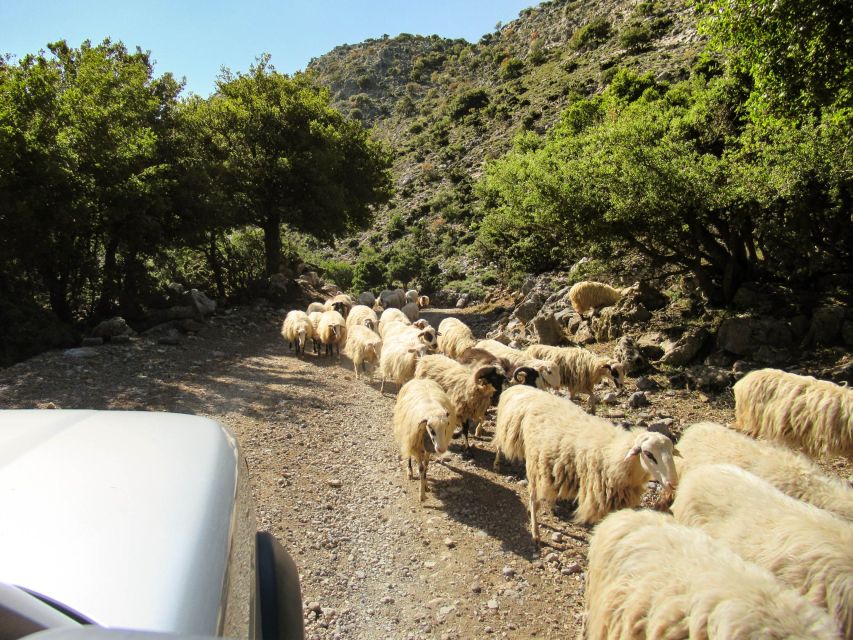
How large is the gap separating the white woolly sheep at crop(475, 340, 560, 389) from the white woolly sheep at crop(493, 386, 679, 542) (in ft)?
6.61

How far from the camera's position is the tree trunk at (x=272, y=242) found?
21.0m

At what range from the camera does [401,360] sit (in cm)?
955

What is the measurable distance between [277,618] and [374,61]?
93626mm

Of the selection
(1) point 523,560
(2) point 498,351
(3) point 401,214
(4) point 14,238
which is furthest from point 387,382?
(3) point 401,214

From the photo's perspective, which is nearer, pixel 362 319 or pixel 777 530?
pixel 777 530

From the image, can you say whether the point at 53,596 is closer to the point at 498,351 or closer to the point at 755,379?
the point at 755,379


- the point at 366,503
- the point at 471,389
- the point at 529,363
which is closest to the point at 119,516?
the point at 366,503

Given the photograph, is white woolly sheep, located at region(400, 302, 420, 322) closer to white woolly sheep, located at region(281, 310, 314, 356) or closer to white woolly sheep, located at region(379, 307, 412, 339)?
white woolly sheep, located at region(379, 307, 412, 339)

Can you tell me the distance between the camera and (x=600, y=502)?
4.89m

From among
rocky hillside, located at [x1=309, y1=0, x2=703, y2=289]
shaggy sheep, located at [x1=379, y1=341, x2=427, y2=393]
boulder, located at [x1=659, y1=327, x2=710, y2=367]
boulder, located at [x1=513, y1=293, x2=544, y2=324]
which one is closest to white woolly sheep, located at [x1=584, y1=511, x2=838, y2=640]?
shaggy sheep, located at [x1=379, y1=341, x2=427, y2=393]

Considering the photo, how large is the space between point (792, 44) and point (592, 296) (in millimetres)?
Result: 8456

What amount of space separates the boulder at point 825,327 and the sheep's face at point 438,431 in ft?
25.0

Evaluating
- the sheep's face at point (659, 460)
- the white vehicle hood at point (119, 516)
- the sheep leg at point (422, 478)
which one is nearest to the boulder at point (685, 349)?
the sheep's face at point (659, 460)

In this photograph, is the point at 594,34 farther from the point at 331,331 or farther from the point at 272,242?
the point at 331,331
